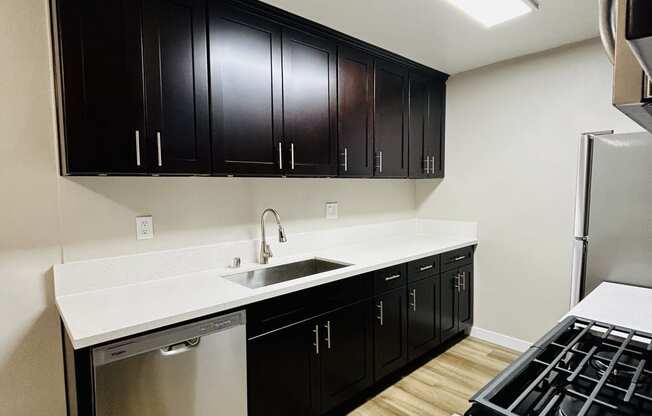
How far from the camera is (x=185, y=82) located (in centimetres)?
167

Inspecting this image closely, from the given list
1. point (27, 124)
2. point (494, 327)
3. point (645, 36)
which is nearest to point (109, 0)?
point (27, 124)

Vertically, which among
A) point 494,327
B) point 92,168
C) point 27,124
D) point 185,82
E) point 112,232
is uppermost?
point 185,82

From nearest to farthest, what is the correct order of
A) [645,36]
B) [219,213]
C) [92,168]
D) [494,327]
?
[645,36] < [92,168] < [219,213] < [494,327]

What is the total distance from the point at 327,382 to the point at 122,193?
4.92ft

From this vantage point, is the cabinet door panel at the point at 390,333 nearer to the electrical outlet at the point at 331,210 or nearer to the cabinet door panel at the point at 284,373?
the cabinet door panel at the point at 284,373

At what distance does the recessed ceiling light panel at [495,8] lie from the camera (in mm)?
1938

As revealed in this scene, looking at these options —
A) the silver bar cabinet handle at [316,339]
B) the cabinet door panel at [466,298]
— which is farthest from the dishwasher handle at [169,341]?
the cabinet door panel at [466,298]

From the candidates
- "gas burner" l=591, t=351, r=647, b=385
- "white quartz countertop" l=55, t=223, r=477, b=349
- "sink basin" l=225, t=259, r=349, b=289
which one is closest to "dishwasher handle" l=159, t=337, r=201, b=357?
"white quartz countertop" l=55, t=223, r=477, b=349

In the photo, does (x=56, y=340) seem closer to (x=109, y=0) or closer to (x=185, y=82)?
(x=185, y=82)

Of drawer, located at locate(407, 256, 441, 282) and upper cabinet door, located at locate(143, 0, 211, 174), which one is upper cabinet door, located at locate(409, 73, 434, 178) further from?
upper cabinet door, located at locate(143, 0, 211, 174)

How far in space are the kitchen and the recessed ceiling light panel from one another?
4 cm

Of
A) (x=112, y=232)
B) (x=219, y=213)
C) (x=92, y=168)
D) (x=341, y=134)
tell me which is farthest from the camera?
(x=341, y=134)

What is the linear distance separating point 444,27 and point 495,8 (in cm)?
32

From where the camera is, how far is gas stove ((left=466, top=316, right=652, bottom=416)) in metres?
0.78
